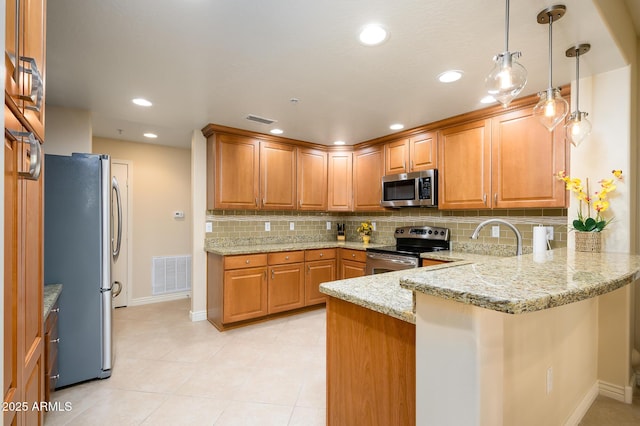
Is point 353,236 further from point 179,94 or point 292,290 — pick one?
point 179,94

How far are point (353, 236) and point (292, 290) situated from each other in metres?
1.49

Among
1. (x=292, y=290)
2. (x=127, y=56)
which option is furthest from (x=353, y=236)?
(x=127, y=56)

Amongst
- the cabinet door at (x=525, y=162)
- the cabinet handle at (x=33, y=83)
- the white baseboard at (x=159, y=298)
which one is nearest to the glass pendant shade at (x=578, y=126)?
the cabinet door at (x=525, y=162)

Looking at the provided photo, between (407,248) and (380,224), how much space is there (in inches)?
31.8

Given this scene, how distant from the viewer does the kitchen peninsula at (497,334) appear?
2.87ft

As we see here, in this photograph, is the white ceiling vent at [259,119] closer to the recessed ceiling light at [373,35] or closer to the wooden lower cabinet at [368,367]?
the recessed ceiling light at [373,35]

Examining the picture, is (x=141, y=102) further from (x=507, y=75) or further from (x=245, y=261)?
(x=507, y=75)

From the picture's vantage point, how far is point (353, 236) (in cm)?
481

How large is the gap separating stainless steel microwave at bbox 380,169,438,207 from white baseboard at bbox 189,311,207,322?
258 cm

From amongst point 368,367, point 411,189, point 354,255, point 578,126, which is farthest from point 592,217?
point 354,255

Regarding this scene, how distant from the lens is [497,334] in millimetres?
939

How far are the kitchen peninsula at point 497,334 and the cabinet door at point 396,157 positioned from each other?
7.24 feet

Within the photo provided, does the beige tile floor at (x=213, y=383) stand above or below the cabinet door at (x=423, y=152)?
below

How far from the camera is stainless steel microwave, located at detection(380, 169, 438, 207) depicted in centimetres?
334
